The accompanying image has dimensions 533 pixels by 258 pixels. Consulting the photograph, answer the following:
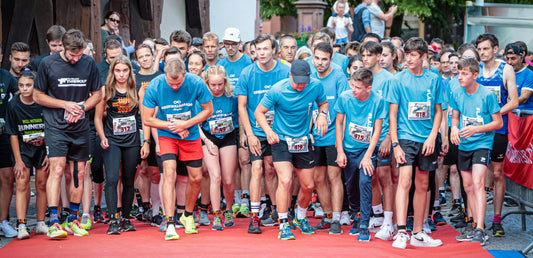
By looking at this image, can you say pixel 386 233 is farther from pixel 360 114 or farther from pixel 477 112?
pixel 477 112

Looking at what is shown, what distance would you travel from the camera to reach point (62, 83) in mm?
7395

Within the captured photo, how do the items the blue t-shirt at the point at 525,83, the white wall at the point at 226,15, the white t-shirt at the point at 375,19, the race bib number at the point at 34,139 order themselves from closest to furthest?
1. the race bib number at the point at 34,139
2. the blue t-shirt at the point at 525,83
3. the white t-shirt at the point at 375,19
4. the white wall at the point at 226,15

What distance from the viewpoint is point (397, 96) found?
289 inches

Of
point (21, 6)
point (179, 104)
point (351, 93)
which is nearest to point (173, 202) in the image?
point (179, 104)

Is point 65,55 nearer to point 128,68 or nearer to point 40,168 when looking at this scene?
point 128,68

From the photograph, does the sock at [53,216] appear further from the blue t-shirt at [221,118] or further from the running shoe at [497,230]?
the running shoe at [497,230]

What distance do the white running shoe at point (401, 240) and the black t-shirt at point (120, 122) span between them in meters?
2.81

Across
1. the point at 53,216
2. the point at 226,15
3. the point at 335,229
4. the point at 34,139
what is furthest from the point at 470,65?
the point at 226,15

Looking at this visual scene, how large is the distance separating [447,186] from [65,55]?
20.0ft

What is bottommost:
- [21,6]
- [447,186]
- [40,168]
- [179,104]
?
[447,186]

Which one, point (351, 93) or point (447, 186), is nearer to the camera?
point (351, 93)

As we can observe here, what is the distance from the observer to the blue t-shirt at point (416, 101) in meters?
7.28

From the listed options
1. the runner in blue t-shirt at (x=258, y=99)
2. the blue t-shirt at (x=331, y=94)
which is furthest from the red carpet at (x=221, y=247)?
the blue t-shirt at (x=331, y=94)

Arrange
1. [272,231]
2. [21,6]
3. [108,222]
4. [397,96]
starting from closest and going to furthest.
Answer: [397,96], [272,231], [108,222], [21,6]
